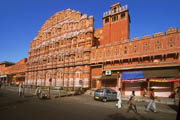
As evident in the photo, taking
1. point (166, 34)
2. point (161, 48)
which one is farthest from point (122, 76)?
point (166, 34)

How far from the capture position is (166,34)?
731 inches

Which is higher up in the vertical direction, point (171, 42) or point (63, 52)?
point (63, 52)

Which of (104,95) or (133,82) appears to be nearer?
(104,95)

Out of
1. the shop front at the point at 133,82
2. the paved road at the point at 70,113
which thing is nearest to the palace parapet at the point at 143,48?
the shop front at the point at 133,82

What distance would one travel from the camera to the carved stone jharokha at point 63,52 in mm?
28094

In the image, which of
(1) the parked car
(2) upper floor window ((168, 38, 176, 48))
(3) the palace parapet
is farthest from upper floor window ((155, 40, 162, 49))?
(1) the parked car

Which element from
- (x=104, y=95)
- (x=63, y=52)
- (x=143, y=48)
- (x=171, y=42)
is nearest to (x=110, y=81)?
(x=104, y=95)

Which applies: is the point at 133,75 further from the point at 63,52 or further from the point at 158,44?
the point at 63,52

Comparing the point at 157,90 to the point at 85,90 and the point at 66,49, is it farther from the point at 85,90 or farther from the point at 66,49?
the point at 66,49

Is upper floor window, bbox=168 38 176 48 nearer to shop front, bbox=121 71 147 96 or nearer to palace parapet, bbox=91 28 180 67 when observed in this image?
palace parapet, bbox=91 28 180 67

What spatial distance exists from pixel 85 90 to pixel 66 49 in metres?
13.3

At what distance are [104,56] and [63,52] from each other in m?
13.3

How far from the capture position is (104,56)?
2466cm

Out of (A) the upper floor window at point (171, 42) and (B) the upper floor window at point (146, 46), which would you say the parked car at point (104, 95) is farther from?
(A) the upper floor window at point (171, 42)
